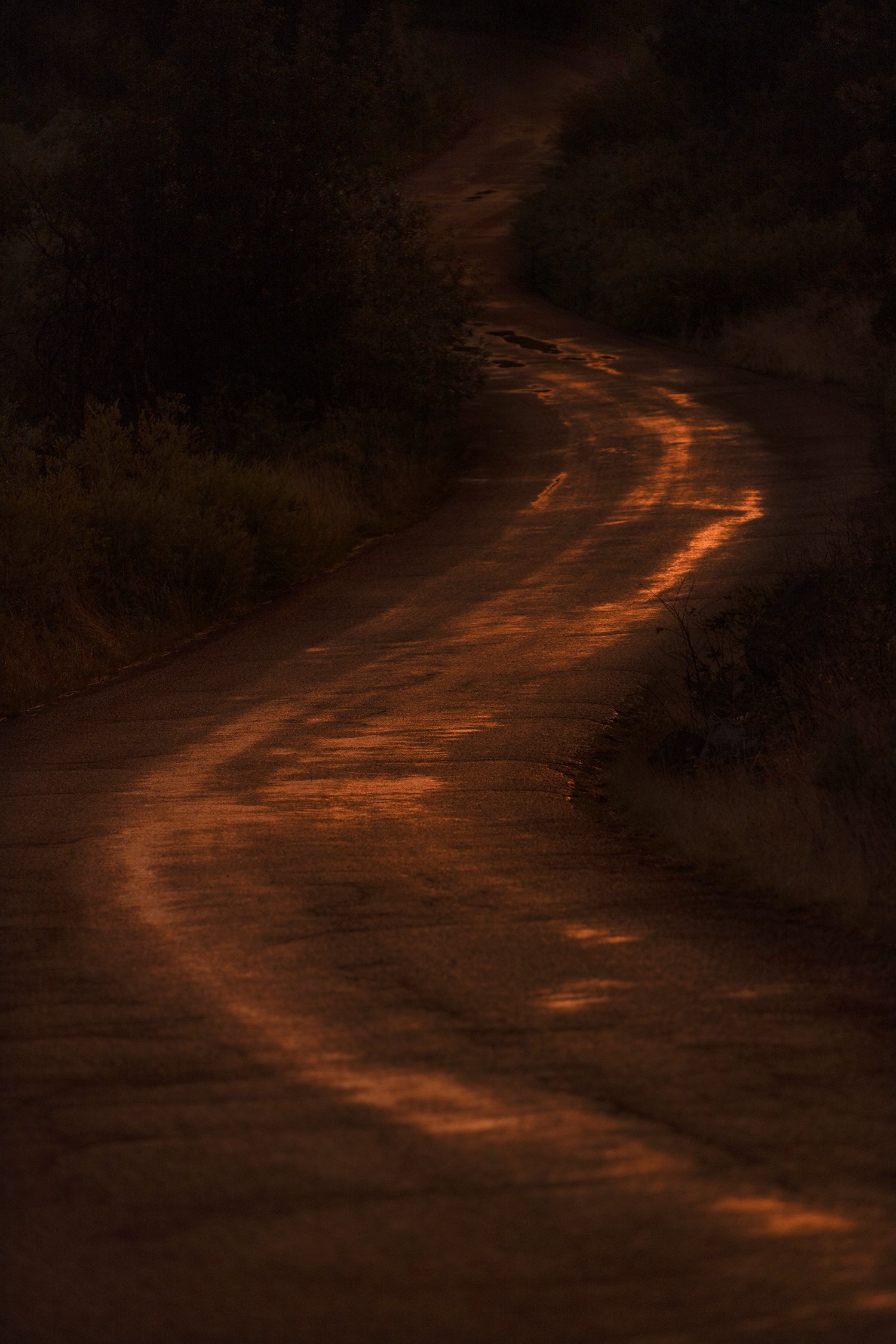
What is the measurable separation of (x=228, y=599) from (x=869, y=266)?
23.4m

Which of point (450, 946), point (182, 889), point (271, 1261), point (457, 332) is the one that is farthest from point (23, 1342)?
point (457, 332)

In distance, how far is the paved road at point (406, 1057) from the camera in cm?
339

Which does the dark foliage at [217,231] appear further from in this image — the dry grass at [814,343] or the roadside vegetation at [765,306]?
the dry grass at [814,343]

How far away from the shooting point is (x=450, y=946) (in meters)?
6.01

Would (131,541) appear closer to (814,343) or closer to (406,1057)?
(406,1057)

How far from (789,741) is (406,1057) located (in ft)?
17.7

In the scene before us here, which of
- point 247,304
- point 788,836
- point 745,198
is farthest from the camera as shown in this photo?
point 745,198

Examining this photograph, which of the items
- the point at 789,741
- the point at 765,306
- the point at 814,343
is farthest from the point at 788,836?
the point at 765,306

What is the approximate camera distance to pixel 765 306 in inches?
1539

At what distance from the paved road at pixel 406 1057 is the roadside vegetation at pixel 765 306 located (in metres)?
0.48

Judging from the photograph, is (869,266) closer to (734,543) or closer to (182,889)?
(734,543)

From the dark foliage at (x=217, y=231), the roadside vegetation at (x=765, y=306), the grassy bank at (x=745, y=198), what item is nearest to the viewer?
the roadside vegetation at (x=765, y=306)

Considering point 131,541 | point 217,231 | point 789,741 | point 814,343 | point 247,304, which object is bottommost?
point 789,741

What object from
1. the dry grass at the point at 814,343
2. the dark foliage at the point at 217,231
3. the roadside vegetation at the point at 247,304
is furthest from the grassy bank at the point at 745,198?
the dark foliage at the point at 217,231
